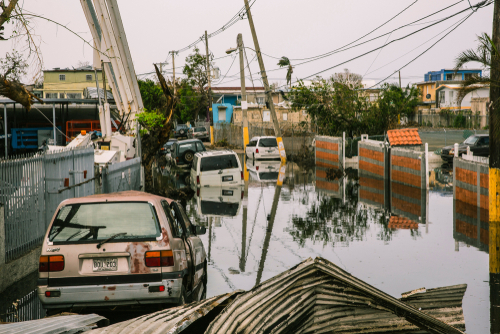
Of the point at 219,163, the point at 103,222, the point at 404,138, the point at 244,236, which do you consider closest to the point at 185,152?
the point at 219,163

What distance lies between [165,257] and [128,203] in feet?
2.91

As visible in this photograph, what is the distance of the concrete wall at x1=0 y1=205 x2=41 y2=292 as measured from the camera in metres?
8.43

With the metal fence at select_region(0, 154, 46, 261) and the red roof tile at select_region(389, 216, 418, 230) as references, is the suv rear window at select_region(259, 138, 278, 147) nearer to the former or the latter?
the red roof tile at select_region(389, 216, 418, 230)

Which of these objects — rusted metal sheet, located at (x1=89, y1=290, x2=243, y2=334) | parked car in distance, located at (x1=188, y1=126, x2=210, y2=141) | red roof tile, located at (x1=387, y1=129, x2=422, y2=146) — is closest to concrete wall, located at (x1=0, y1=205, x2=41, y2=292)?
rusted metal sheet, located at (x1=89, y1=290, x2=243, y2=334)

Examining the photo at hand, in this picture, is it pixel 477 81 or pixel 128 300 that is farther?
pixel 477 81

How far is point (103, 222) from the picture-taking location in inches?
269

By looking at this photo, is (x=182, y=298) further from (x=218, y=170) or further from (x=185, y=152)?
(x=185, y=152)

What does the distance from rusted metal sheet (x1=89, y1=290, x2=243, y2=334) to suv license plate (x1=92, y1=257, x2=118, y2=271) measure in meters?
2.41

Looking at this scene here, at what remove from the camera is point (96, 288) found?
6.47 m

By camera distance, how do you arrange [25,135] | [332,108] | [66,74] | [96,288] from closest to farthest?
[96,288] < [25,135] < [332,108] < [66,74]

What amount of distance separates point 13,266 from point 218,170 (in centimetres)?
1452

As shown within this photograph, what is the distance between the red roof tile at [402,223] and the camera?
1421 centimetres

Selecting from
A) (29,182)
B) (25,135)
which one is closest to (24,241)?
(29,182)

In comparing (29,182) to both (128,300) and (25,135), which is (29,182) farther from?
(25,135)
